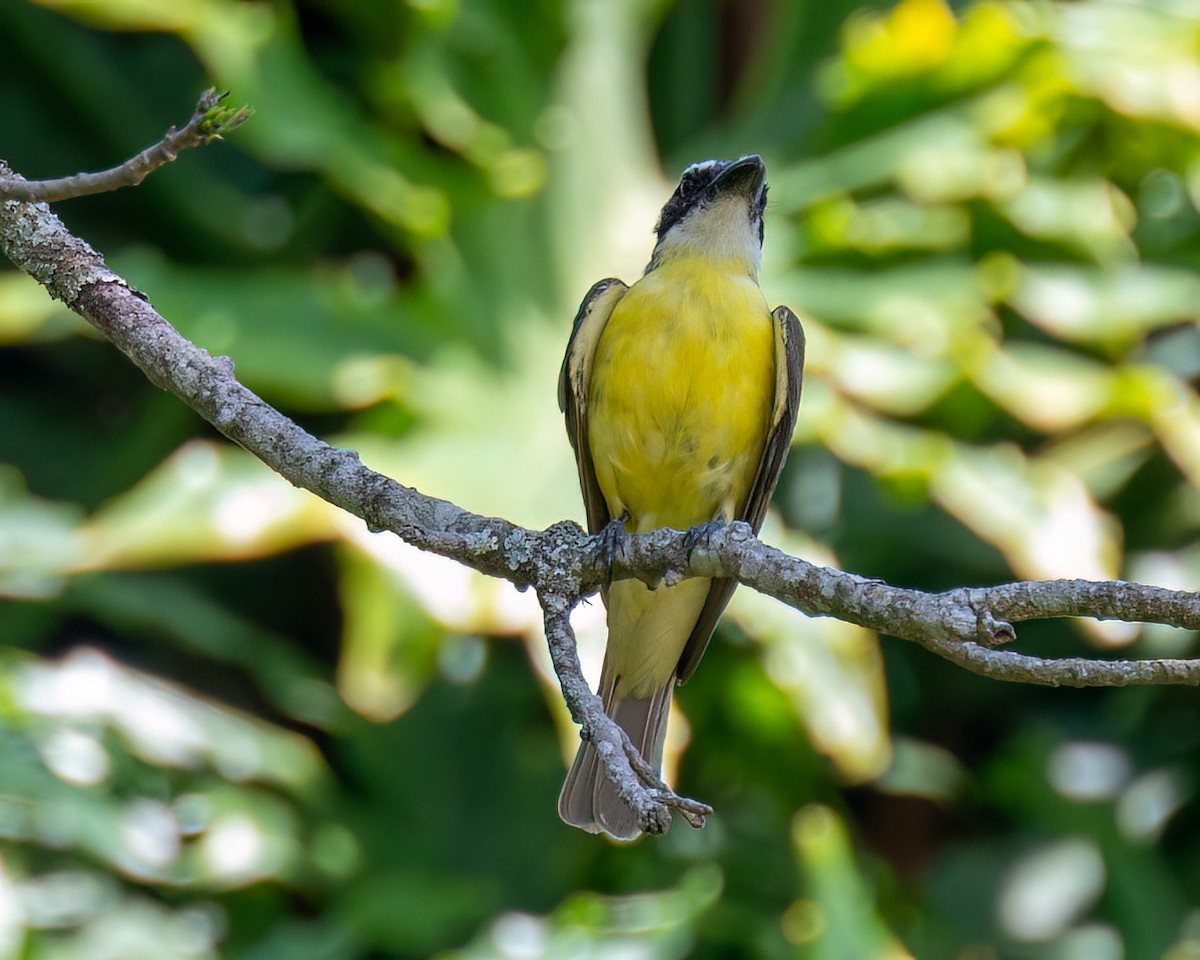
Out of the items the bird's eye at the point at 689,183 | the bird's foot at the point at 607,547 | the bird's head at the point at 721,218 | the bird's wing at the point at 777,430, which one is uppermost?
the bird's eye at the point at 689,183

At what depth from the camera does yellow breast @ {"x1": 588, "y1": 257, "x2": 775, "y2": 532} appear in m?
3.95

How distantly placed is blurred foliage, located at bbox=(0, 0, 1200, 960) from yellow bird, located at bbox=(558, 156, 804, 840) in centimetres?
58

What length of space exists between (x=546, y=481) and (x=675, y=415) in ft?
5.91

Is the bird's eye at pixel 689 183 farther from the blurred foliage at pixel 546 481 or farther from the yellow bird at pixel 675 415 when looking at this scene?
the blurred foliage at pixel 546 481

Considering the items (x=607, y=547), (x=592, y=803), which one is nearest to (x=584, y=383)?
(x=592, y=803)

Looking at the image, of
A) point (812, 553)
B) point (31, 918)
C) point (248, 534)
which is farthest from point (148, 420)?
point (812, 553)

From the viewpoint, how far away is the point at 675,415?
3.95 metres

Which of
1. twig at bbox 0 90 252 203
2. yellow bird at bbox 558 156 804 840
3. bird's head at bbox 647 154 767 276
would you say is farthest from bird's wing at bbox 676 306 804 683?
twig at bbox 0 90 252 203

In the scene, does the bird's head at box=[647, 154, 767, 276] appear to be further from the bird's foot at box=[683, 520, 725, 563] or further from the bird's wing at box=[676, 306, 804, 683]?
the bird's foot at box=[683, 520, 725, 563]

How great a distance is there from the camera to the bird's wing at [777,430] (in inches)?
160

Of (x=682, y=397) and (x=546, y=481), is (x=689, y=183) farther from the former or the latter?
(x=546, y=481)

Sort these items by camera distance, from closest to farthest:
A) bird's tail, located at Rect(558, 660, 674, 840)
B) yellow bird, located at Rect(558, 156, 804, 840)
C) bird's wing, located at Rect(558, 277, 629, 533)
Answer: bird's tail, located at Rect(558, 660, 674, 840), yellow bird, located at Rect(558, 156, 804, 840), bird's wing, located at Rect(558, 277, 629, 533)

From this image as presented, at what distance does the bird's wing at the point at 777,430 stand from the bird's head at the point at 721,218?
269 millimetres

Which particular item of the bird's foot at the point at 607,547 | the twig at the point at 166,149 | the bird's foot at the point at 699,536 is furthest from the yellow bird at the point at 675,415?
the twig at the point at 166,149
